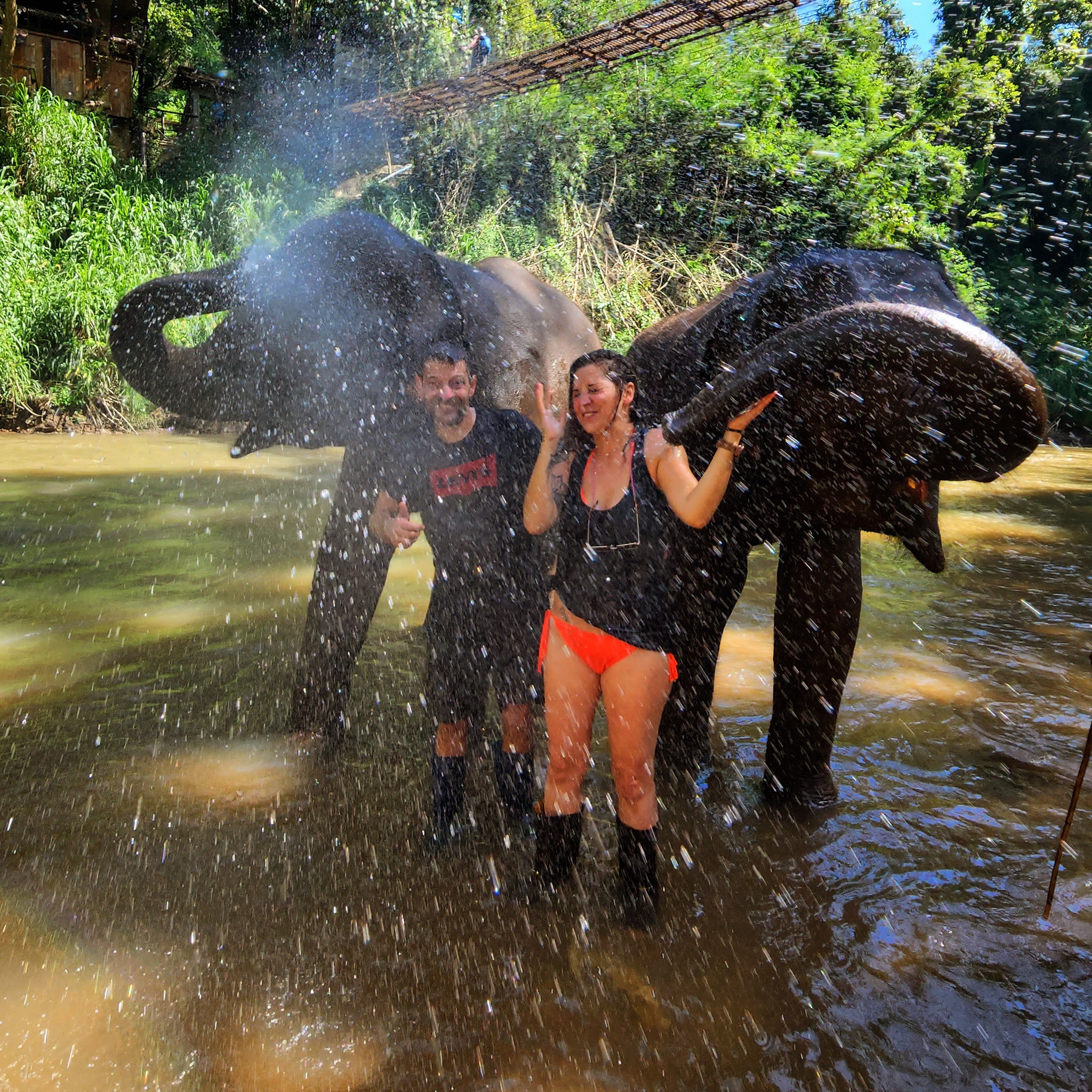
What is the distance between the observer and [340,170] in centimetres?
1869

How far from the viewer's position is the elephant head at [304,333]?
3770mm

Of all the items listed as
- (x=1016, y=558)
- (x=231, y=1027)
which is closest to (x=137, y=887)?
(x=231, y=1027)

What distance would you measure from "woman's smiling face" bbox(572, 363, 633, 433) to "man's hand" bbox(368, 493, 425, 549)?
64 centimetres

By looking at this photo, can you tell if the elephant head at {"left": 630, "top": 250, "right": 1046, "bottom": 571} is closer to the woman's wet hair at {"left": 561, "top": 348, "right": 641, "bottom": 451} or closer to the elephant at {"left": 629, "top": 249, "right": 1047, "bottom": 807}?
the elephant at {"left": 629, "top": 249, "right": 1047, "bottom": 807}

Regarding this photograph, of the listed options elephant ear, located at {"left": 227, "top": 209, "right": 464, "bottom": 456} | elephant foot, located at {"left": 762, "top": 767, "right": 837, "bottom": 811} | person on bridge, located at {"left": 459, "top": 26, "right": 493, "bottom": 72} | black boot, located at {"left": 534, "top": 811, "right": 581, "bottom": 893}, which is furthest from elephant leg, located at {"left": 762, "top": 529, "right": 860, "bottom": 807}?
person on bridge, located at {"left": 459, "top": 26, "right": 493, "bottom": 72}

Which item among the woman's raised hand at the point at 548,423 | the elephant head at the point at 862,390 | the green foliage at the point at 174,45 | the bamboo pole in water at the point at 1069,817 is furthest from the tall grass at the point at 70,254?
the bamboo pole in water at the point at 1069,817

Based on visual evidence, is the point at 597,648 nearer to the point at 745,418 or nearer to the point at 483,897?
the point at 745,418

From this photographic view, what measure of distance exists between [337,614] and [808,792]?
1675mm

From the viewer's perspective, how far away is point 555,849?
273 cm

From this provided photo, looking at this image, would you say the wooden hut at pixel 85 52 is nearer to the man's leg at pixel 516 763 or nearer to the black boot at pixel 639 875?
the man's leg at pixel 516 763

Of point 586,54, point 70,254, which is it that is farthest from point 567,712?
point 586,54

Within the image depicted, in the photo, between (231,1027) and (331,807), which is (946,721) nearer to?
(331,807)

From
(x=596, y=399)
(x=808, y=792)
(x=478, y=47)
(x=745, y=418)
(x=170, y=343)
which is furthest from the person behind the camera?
(x=478, y=47)

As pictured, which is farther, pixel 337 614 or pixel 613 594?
pixel 337 614
